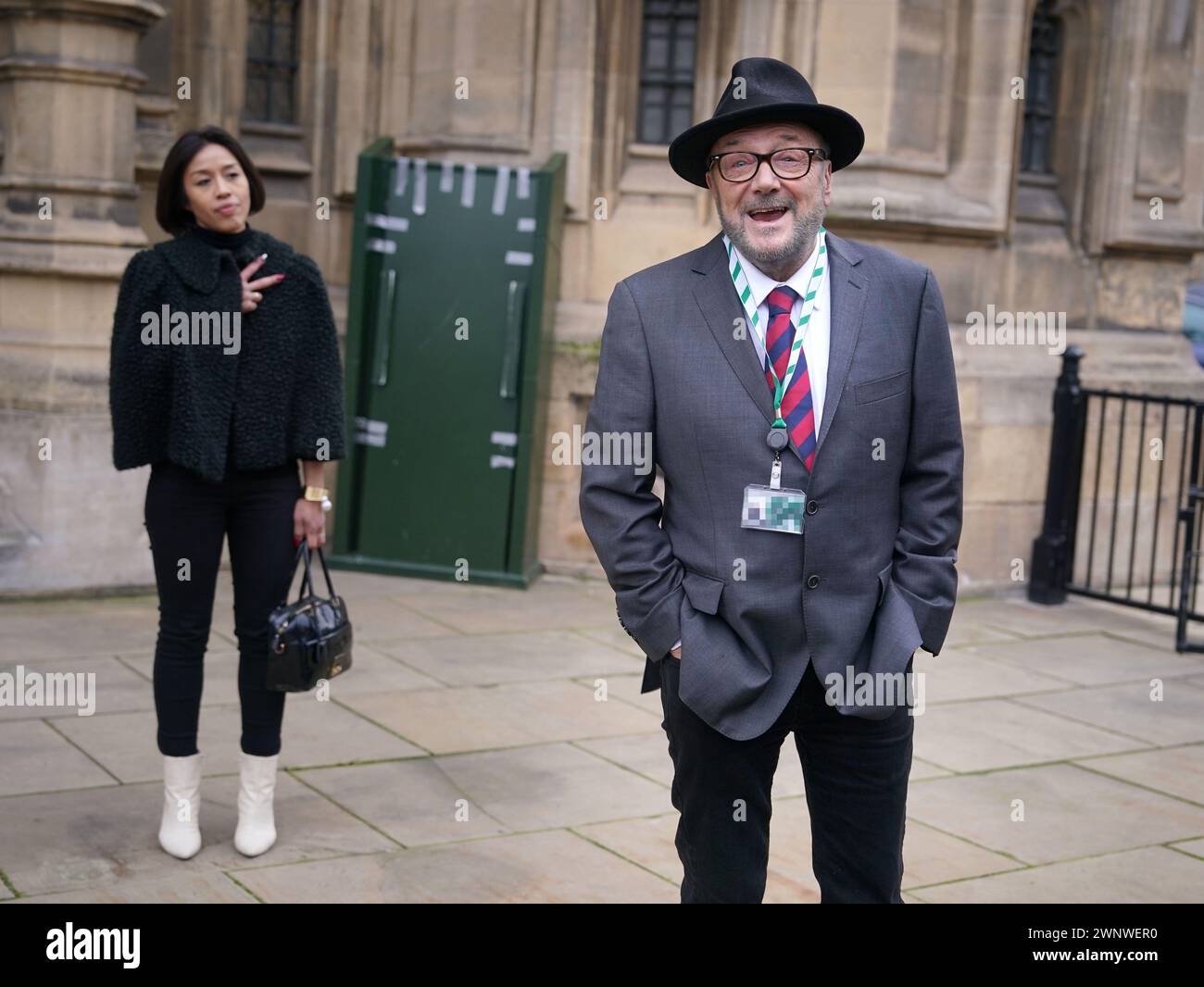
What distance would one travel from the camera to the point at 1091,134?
10.3 meters

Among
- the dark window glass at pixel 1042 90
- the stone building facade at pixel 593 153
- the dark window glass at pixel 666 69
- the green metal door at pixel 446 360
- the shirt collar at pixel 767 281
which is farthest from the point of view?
the dark window glass at pixel 1042 90

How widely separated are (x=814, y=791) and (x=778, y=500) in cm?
63

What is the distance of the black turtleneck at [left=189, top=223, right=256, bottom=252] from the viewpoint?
15.9ft

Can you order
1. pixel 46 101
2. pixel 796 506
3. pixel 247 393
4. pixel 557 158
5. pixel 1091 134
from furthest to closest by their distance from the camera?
1. pixel 1091 134
2. pixel 557 158
3. pixel 46 101
4. pixel 247 393
5. pixel 796 506

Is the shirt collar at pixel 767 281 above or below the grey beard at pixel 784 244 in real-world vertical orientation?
below

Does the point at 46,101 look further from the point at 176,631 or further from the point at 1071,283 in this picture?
the point at 1071,283

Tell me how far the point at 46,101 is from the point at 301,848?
4.94m

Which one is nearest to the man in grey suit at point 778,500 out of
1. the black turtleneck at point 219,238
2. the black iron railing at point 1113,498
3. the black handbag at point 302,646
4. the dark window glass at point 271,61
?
the black handbag at point 302,646

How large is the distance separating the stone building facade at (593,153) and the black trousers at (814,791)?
5691 millimetres

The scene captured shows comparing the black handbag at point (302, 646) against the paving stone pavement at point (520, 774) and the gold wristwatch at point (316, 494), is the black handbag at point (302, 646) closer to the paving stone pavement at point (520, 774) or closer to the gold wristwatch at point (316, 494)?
the gold wristwatch at point (316, 494)

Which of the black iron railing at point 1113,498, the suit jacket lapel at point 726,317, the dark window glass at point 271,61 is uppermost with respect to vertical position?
the dark window glass at point 271,61

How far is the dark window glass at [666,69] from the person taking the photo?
962 cm

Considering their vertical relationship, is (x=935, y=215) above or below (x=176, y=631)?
above

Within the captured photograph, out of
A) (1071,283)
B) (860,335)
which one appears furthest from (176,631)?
(1071,283)
